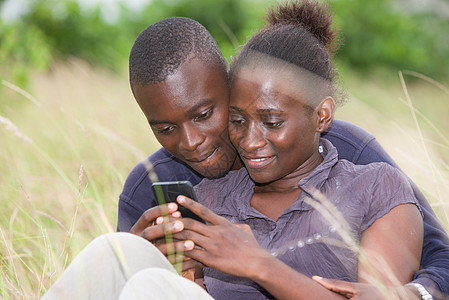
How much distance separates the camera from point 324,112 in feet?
7.06

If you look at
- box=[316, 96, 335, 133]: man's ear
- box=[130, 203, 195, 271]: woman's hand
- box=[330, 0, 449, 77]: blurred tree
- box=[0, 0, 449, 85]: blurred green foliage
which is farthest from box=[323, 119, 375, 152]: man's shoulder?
box=[330, 0, 449, 77]: blurred tree

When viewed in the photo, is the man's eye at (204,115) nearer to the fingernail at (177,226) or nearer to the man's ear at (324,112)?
the man's ear at (324,112)

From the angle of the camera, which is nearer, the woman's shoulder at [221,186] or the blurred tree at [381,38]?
the woman's shoulder at [221,186]

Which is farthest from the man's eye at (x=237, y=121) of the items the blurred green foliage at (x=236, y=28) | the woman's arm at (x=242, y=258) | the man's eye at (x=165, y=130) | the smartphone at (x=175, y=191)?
the blurred green foliage at (x=236, y=28)

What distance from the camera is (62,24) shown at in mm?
11844

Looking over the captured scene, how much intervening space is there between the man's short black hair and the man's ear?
447 mm

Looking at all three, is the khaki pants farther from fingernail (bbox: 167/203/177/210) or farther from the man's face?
the man's face

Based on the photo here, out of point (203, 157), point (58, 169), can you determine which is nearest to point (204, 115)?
point (203, 157)

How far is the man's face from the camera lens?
221 cm

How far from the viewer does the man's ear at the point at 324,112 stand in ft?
7.03

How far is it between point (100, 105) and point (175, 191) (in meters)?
4.29

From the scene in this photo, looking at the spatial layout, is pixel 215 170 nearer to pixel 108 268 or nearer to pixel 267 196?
pixel 267 196

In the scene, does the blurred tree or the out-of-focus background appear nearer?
the out-of-focus background

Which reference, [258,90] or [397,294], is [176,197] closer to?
[258,90]
